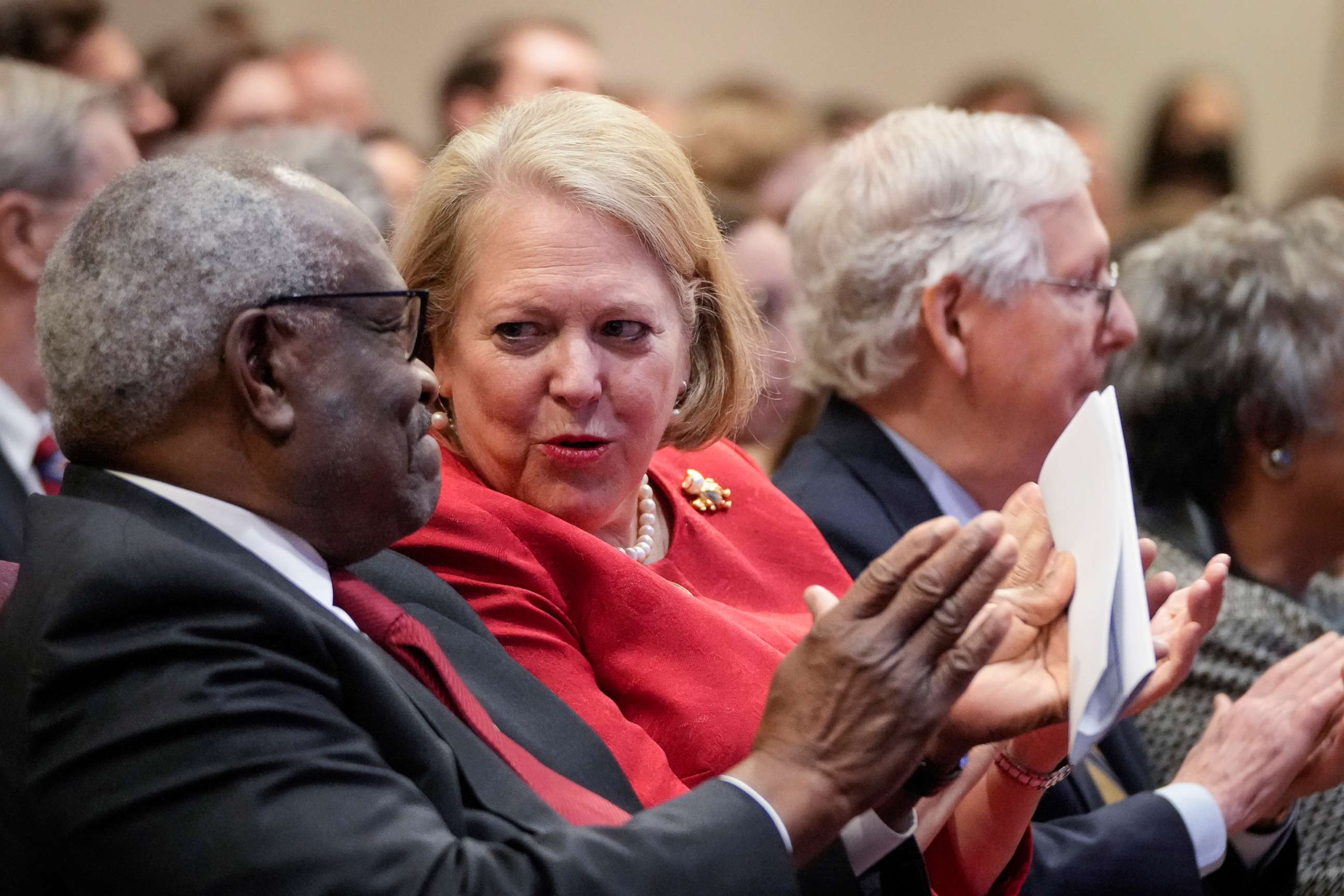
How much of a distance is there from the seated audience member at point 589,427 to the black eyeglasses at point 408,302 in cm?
33

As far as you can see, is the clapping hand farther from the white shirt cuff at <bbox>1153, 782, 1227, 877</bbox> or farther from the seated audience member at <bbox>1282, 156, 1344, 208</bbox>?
the seated audience member at <bbox>1282, 156, 1344, 208</bbox>

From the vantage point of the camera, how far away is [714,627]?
1.84 metres

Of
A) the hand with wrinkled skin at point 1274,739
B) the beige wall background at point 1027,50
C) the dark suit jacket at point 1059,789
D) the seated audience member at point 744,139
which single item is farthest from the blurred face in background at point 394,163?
the hand with wrinkled skin at point 1274,739

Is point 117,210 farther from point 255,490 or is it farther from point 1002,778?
point 1002,778

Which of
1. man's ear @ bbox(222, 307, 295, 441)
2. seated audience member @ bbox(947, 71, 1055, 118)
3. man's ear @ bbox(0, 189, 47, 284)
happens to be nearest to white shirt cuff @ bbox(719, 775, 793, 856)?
man's ear @ bbox(222, 307, 295, 441)

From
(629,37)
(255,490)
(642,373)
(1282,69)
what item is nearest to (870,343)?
(642,373)

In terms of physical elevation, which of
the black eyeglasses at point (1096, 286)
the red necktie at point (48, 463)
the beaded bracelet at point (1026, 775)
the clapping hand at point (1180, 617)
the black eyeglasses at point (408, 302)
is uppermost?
the black eyeglasses at point (408, 302)

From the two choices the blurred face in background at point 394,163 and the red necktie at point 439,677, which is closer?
the red necktie at point 439,677

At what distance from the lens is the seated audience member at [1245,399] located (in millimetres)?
2816

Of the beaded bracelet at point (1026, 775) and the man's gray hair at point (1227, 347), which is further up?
the man's gray hair at point (1227, 347)

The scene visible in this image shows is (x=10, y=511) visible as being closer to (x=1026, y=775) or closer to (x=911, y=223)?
(x=911, y=223)

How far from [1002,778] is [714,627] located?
41 cm

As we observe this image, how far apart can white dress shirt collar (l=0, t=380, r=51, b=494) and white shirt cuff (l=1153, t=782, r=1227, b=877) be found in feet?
6.71

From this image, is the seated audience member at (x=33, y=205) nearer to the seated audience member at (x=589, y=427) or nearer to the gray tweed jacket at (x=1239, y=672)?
the seated audience member at (x=589, y=427)
